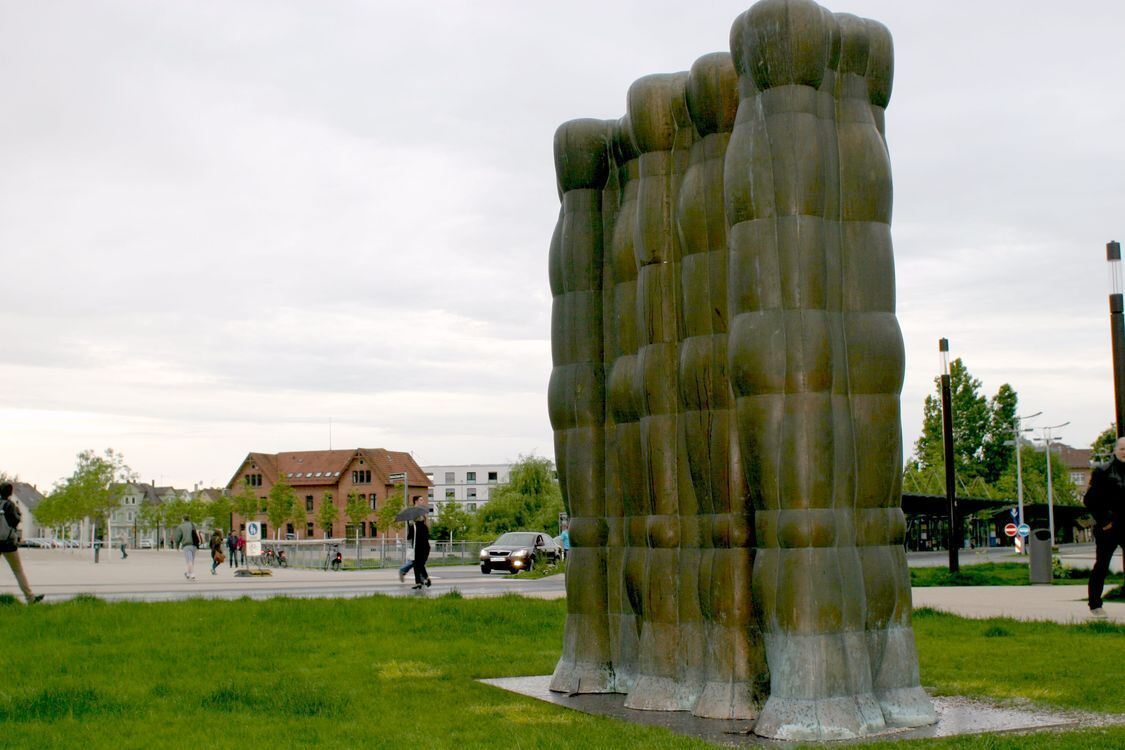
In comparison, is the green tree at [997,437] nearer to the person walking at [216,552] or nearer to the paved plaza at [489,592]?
the paved plaza at [489,592]

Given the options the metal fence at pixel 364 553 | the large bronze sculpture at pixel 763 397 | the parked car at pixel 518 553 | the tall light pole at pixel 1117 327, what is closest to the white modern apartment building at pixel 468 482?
the metal fence at pixel 364 553

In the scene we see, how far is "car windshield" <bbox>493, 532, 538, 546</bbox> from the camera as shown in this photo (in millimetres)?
53844

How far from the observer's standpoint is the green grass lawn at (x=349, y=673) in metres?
11.3

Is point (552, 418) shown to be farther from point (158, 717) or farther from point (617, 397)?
point (158, 717)

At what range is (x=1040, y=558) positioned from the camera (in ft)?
107

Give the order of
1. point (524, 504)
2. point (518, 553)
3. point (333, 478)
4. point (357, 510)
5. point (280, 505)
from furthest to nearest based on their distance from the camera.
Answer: point (333, 478) < point (280, 505) < point (357, 510) < point (524, 504) < point (518, 553)

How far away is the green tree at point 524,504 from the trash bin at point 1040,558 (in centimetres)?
6826

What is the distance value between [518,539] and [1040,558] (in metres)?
26.7

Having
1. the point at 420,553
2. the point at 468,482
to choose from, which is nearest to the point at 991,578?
the point at 420,553

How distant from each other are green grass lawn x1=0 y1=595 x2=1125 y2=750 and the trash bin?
1186cm

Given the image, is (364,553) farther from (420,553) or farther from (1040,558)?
(1040,558)

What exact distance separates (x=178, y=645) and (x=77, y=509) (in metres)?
97.3

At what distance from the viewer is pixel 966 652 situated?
1712 cm

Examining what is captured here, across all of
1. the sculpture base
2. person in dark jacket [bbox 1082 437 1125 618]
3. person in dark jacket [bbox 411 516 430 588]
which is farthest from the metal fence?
the sculpture base
